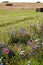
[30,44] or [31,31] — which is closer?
[30,44]

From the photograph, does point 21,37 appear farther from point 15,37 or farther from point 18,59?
point 18,59

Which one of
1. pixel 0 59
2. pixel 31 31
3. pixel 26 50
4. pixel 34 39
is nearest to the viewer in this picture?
pixel 0 59

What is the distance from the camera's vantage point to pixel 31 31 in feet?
29.7

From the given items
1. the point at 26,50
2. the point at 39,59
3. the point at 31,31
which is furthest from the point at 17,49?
the point at 31,31

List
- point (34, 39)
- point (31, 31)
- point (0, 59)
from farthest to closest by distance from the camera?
point (31, 31)
point (34, 39)
point (0, 59)

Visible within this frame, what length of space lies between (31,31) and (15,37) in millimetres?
1010

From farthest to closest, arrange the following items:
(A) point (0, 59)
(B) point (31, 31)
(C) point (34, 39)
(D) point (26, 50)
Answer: (B) point (31, 31) → (C) point (34, 39) → (D) point (26, 50) → (A) point (0, 59)

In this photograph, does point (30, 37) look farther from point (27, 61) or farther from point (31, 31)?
point (27, 61)

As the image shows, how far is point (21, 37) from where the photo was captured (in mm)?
8203

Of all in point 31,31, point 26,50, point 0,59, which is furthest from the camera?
point 31,31

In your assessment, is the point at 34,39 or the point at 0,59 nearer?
the point at 0,59

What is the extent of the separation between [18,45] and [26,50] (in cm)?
54

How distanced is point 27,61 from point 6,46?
2.94 feet

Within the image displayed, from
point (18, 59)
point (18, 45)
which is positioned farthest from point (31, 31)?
point (18, 59)
